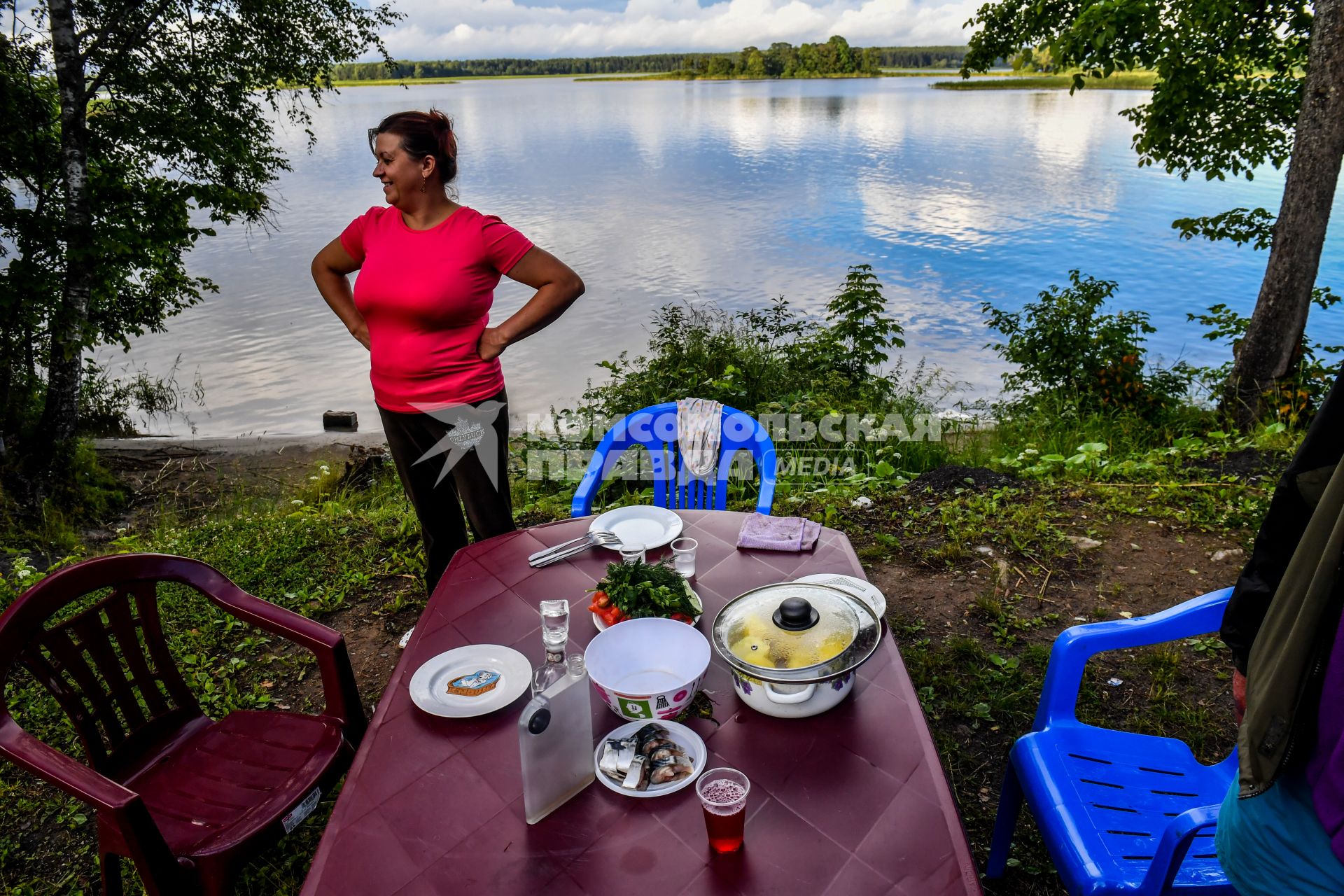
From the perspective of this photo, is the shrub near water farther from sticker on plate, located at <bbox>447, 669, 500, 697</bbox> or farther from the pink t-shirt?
sticker on plate, located at <bbox>447, 669, 500, 697</bbox>

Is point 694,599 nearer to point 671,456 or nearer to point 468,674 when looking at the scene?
point 468,674

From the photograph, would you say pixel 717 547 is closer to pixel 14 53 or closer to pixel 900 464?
pixel 900 464

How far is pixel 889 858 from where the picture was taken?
128cm

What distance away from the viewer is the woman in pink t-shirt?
2.62 metres

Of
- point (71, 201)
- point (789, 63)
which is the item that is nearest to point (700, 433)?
point (71, 201)

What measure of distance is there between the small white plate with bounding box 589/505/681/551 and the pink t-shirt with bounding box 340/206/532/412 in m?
0.77

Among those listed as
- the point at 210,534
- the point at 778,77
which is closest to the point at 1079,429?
the point at 210,534

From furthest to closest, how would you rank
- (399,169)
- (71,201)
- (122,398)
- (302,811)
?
1. (122,398)
2. (71,201)
3. (399,169)
4. (302,811)

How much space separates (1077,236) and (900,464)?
46.8 feet

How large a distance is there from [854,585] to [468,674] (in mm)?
938

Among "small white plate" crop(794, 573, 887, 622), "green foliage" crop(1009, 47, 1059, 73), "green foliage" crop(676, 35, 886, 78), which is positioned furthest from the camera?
"green foliage" crop(676, 35, 886, 78)

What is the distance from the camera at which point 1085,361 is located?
661cm

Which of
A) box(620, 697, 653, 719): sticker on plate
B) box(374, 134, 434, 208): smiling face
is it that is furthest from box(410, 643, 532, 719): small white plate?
box(374, 134, 434, 208): smiling face

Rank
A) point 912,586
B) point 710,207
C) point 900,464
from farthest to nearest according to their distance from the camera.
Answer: point 710,207, point 900,464, point 912,586
